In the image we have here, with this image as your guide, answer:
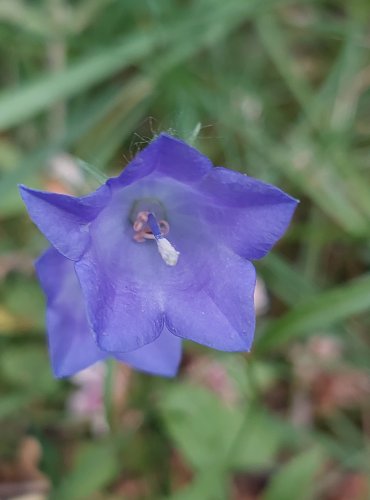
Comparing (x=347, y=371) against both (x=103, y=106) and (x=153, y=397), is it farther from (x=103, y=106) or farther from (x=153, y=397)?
(x=103, y=106)

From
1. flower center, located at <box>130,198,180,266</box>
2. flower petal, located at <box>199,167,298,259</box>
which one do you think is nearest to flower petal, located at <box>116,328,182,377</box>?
flower center, located at <box>130,198,180,266</box>

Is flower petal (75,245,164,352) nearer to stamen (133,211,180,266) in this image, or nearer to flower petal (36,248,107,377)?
stamen (133,211,180,266)

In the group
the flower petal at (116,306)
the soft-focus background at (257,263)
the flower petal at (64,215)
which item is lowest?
the soft-focus background at (257,263)

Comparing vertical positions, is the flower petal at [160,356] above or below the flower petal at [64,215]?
below

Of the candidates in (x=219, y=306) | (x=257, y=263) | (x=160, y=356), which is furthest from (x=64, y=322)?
(x=257, y=263)

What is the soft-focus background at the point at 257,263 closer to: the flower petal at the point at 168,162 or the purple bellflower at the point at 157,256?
the purple bellflower at the point at 157,256

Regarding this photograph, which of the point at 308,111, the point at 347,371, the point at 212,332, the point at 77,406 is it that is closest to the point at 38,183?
the point at 77,406

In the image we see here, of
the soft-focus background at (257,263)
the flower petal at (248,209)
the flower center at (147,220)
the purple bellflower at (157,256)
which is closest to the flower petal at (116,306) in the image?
the purple bellflower at (157,256)
